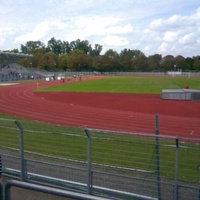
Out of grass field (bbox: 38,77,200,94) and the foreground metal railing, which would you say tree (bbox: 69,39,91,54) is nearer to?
grass field (bbox: 38,77,200,94)

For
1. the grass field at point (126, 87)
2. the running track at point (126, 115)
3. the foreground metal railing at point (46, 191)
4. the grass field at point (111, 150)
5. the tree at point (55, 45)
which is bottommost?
A: the grass field at point (126, 87)

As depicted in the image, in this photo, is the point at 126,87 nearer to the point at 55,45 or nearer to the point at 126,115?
the point at 126,115

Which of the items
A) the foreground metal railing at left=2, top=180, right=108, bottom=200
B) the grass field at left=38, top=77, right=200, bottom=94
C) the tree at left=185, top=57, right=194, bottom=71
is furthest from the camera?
the tree at left=185, top=57, right=194, bottom=71

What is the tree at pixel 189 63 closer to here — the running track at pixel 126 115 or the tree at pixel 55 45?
the tree at pixel 55 45

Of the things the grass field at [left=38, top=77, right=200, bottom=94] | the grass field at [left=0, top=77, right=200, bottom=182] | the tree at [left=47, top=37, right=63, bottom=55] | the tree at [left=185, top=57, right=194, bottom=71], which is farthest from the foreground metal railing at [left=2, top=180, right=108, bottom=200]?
the tree at [left=47, top=37, right=63, bottom=55]

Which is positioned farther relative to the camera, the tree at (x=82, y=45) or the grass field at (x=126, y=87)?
the tree at (x=82, y=45)

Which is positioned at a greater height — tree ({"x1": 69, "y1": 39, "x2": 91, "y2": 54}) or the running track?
tree ({"x1": 69, "y1": 39, "x2": 91, "y2": 54})

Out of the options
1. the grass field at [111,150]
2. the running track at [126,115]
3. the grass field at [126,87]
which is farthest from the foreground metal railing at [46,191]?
the grass field at [126,87]

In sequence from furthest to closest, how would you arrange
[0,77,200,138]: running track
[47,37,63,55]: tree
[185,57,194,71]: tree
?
[47,37,63,55]: tree < [185,57,194,71]: tree < [0,77,200,138]: running track

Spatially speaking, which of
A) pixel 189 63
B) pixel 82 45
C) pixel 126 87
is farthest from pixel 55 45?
pixel 126 87

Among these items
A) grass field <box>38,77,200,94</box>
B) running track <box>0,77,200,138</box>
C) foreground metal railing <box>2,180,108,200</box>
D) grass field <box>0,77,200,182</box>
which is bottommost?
grass field <box>38,77,200,94</box>

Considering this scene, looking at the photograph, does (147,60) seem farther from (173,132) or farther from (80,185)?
(80,185)

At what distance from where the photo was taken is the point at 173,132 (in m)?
17.5

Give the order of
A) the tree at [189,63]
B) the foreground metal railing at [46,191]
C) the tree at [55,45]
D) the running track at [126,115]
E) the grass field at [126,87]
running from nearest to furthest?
1. the foreground metal railing at [46,191]
2. the running track at [126,115]
3. the grass field at [126,87]
4. the tree at [189,63]
5. the tree at [55,45]
